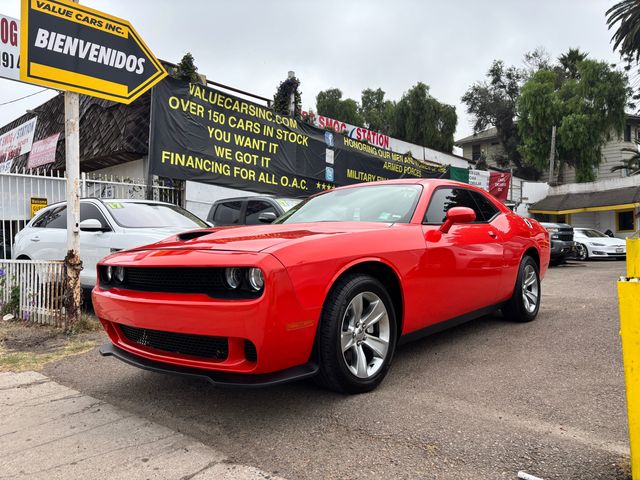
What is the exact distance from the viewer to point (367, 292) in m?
2.92

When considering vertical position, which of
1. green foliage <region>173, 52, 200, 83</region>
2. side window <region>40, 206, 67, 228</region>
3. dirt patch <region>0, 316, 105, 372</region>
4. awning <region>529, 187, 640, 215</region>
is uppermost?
green foliage <region>173, 52, 200, 83</region>

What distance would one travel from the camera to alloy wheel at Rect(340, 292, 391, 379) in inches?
112

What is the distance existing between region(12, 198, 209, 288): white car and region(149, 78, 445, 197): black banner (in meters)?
2.97

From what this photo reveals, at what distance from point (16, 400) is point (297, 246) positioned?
2.23 metres

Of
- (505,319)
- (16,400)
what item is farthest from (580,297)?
(16,400)

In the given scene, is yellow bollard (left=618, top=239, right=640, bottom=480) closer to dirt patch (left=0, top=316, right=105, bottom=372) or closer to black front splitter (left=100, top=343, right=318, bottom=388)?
black front splitter (left=100, top=343, right=318, bottom=388)

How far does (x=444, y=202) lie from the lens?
159 inches

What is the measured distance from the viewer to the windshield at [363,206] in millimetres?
3639

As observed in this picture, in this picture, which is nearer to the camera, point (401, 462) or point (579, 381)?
point (401, 462)

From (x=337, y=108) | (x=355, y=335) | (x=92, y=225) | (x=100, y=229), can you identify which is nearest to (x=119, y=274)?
(x=355, y=335)

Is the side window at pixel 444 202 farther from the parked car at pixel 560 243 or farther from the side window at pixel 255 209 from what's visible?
the parked car at pixel 560 243

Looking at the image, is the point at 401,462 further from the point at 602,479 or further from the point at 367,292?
the point at 367,292

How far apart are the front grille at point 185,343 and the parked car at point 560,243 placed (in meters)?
12.2

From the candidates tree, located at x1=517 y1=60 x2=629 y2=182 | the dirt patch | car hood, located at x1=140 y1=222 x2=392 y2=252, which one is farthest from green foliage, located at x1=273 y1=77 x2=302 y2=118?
tree, located at x1=517 y1=60 x2=629 y2=182
